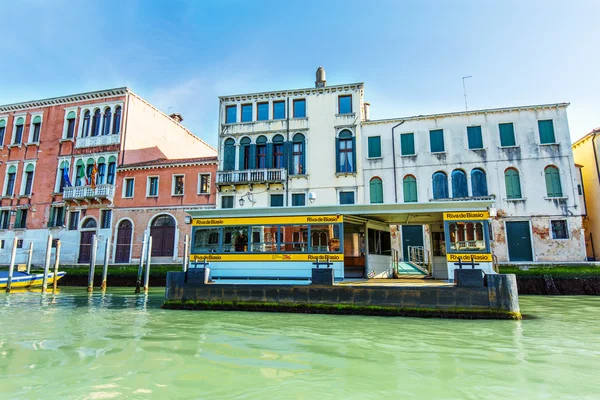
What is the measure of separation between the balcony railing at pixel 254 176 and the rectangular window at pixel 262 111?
372cm

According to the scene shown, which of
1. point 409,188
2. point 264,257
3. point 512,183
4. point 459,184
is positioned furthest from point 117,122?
point 512,183

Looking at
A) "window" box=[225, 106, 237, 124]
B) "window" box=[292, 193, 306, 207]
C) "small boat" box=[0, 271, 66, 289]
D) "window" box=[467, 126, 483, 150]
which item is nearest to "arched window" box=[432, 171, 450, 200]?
"window" box=[467, 126, 483, 150]

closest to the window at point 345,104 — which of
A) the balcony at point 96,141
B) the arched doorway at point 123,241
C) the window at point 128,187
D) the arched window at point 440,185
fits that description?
the arched window at point 440,185

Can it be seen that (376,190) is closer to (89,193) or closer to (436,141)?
(436,141)

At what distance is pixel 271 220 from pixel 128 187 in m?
16.9

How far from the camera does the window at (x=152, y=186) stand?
25.4 meters

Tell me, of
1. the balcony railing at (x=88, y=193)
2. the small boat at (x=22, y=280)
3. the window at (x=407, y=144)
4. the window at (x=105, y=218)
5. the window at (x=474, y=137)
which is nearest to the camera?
the small boat at (x=22, y=280)

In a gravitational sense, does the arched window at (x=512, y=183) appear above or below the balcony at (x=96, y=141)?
below

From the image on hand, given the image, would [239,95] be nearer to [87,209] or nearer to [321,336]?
[87,209]

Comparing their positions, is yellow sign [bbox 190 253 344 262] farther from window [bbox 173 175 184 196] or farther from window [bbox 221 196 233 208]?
window [bbox 173 175 184 196]

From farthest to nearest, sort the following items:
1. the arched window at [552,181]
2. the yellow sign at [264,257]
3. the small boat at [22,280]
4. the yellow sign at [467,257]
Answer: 1. the arched window at [552,181]
2. the small boat at [22,280]
3. the yellow sign at [264,257]
4. the yellow sign at [467,257]

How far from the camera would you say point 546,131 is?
2083cm

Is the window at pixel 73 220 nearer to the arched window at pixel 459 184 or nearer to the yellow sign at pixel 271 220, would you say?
the yellow sign at pixel 271 220

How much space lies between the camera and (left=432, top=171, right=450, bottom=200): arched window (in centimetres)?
2153
